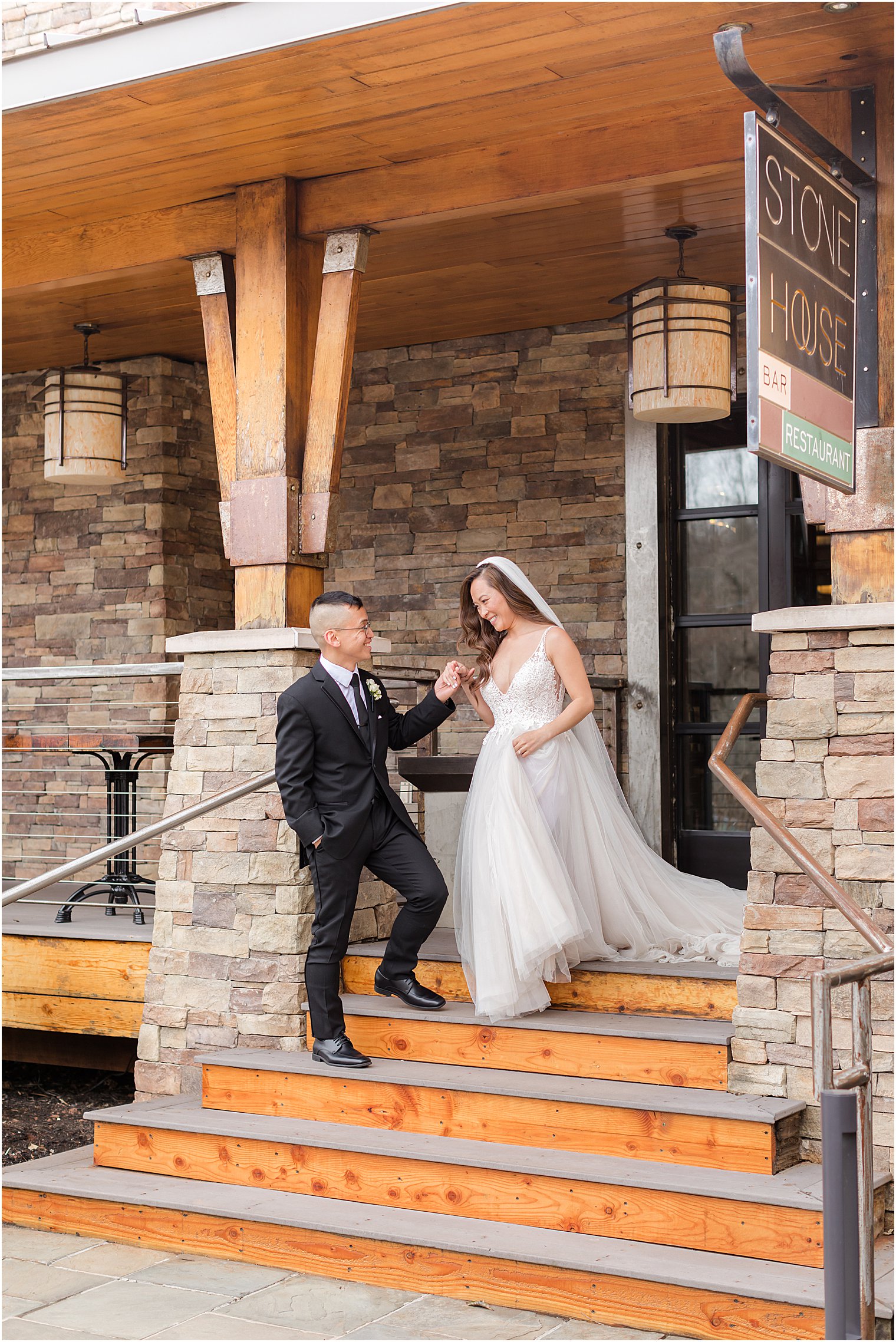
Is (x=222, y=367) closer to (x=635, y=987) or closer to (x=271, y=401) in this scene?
(x=271, y=401)

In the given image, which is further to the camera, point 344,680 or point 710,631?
point 710,631

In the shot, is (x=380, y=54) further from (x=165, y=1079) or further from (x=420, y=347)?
(x=165, y=1079)

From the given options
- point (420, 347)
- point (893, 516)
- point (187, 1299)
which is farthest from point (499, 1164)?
point (420, 347)

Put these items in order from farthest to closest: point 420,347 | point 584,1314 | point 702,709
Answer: point 420,347
point 702,709
point 584,1314

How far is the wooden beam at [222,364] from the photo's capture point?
5586mm

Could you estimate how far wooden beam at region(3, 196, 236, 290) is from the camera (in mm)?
5691

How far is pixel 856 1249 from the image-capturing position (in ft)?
9.06

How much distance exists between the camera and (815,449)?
3.88 metres

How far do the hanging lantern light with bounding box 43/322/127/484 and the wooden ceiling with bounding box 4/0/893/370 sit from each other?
0.47 metres

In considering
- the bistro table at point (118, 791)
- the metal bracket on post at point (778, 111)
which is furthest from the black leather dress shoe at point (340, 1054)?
the metal bracket on post at point (778, 111)

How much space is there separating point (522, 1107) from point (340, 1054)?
2.42ft

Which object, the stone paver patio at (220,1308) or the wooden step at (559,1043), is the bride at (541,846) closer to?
the wooden step at (559,1043)

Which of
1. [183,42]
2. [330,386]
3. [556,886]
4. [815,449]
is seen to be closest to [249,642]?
[330,386]

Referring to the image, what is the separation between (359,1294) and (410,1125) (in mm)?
704
